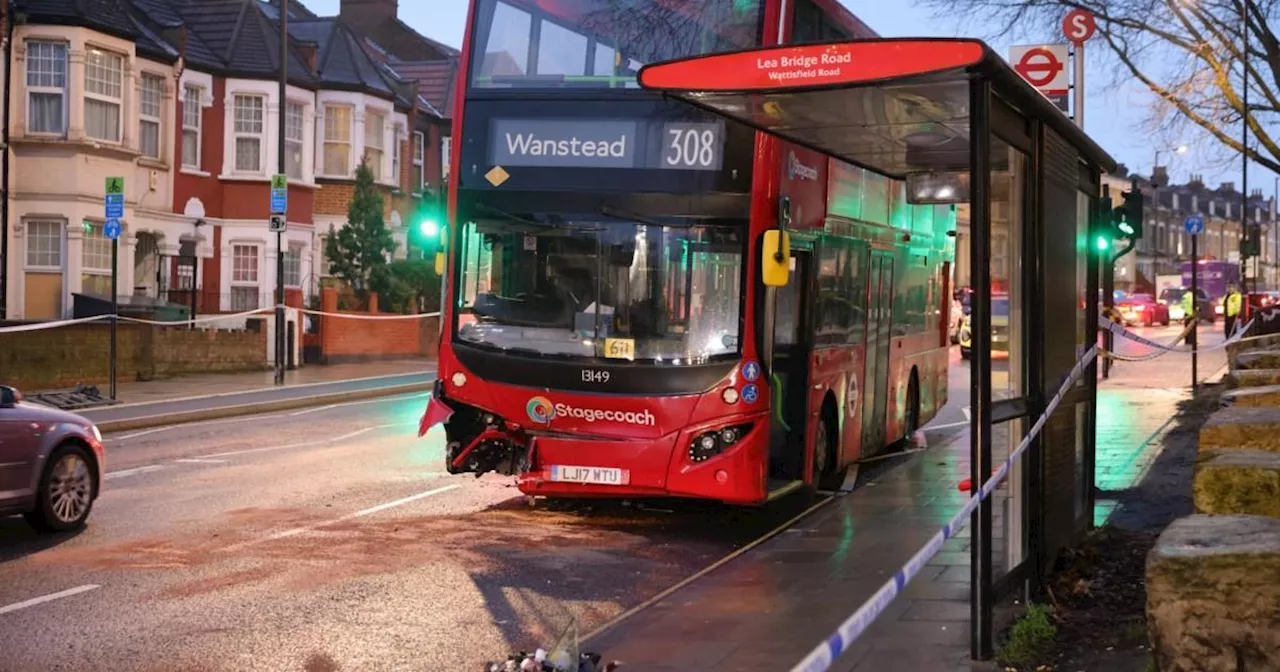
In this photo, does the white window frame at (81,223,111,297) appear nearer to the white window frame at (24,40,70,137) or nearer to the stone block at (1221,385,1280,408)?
the white window frame at (24,40,70,137)

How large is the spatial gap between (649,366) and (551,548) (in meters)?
1.59

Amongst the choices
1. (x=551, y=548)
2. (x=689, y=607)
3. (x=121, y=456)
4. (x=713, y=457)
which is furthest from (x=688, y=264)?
(x=121, y=456)

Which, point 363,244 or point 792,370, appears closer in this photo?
point 792,370

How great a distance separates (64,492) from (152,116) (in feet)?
76.5

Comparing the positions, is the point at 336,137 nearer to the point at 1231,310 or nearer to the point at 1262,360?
the point at 1231,310

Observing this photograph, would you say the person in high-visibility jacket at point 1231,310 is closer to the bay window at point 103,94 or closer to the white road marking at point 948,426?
the white road marking at point 948,426

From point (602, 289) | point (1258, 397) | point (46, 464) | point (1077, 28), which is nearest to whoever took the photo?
point (1258, 397)

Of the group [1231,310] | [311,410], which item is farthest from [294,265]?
[1231,310]

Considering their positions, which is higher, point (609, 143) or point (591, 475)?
point (609, 143)

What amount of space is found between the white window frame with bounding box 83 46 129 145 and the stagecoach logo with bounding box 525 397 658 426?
21417mm

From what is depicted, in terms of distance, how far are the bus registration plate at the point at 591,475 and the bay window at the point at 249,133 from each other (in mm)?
26483

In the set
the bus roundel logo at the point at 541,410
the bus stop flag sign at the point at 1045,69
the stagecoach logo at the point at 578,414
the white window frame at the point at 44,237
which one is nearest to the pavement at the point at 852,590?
the stagecoach logo at the point at 578,414

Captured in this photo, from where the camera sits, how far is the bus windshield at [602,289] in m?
10.9

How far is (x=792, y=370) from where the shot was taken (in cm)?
1180
